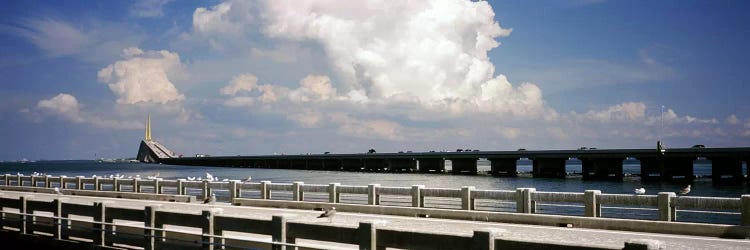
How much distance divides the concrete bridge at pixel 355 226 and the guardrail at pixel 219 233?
1 cm

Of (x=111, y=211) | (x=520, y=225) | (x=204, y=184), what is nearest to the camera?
(x=111, y=211)

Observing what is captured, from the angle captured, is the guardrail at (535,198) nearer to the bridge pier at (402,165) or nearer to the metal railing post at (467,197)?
the metal railing post at (467,197)

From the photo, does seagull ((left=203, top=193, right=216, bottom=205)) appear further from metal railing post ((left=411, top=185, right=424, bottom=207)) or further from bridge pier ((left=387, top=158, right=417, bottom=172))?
bridge pier ((left=387, top=158, right=417, bottom=172))

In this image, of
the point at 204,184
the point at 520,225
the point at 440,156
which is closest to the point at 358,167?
the point at 440,156

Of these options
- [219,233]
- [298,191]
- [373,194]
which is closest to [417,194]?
[373,194]

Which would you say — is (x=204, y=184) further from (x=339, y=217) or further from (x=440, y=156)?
(x=440, y=156)

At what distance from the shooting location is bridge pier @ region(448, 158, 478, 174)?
153 meters

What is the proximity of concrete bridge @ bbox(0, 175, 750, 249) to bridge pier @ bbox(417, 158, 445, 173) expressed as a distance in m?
131

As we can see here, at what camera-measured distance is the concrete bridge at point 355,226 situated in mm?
9422

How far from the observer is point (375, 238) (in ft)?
31.4

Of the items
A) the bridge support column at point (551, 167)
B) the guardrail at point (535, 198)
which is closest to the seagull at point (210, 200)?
the guardrail at point (535, 198)

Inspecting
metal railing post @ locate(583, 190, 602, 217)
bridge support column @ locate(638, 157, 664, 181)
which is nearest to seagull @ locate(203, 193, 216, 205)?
metal railing post @ locate(583, 190, 602, 217)

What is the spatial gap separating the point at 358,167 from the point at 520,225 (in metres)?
161

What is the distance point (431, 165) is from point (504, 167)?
24.0 meters
